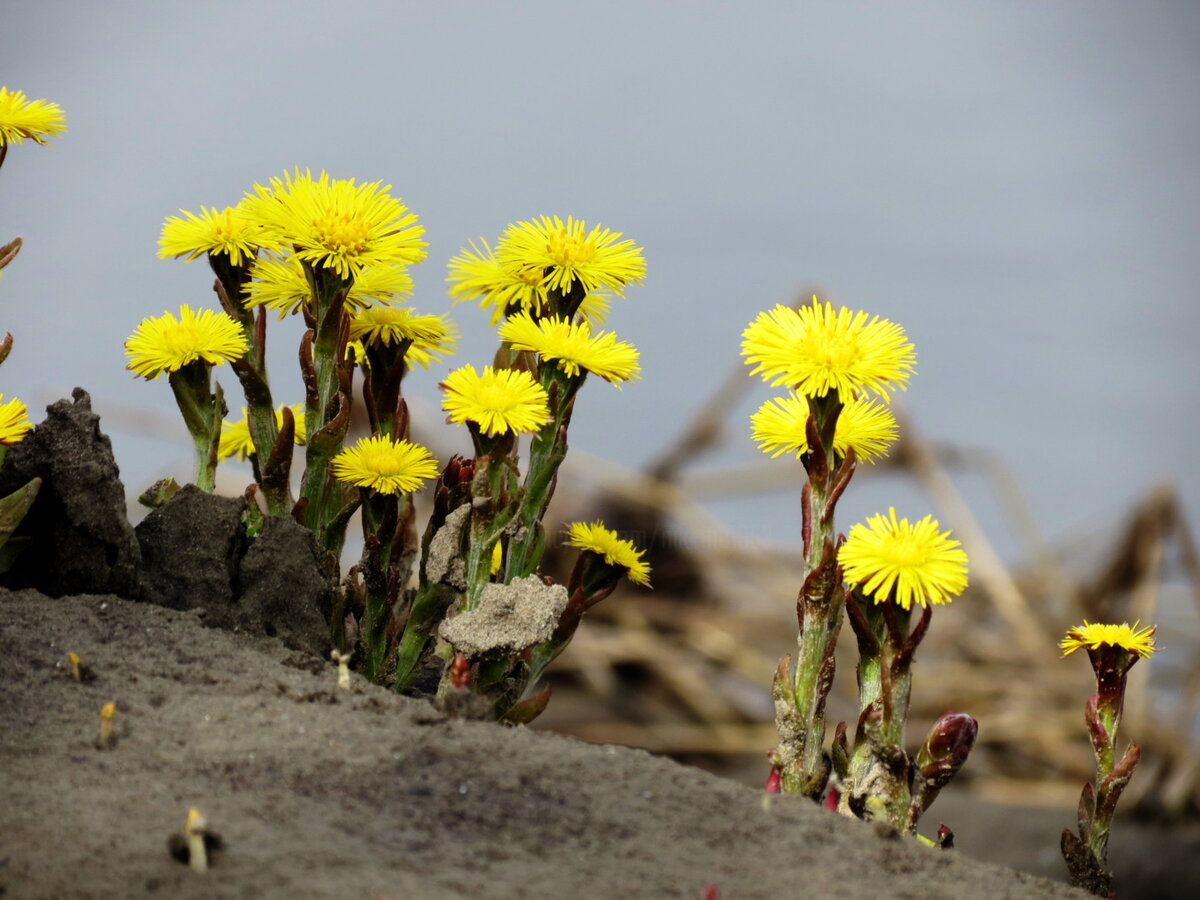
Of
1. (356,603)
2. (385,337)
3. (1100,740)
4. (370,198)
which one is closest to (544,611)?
(356,603)

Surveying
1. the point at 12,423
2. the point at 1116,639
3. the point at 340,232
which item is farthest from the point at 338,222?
the point at 1116,639

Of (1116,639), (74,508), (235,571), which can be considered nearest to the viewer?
(1116,639)

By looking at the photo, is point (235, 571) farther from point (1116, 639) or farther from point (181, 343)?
point (1116, 639)

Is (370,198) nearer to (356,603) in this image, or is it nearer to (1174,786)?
(356,603)

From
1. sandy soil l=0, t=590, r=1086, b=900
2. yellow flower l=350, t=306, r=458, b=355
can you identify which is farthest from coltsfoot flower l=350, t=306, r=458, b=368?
sandy soil l=0, t=590, r=1086, b=900

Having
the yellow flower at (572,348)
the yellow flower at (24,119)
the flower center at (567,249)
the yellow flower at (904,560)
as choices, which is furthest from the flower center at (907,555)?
the yellow flower at (24,119)

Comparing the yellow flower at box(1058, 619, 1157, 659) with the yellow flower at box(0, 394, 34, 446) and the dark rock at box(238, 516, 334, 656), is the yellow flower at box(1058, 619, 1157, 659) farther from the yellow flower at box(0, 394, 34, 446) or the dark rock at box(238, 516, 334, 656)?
the yellow flower at box(0, 394, 34, 446)
